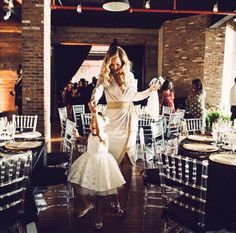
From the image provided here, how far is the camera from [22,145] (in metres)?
3.34

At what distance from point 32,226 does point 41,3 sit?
4377mm

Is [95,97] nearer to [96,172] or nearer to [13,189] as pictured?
[96,172]

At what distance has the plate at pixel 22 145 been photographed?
325 cm

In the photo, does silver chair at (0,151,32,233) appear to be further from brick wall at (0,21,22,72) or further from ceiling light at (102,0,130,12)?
brick wall at (0,21,22,72)

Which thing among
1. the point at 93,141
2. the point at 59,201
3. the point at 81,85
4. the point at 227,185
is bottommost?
the point at 59,201

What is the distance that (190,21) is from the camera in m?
9.65

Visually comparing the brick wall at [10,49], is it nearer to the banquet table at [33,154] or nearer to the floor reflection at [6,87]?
the floor reflection at [6,87]

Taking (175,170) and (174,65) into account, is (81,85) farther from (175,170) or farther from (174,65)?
(175,170)

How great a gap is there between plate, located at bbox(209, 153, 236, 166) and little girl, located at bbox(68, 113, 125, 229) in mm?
868

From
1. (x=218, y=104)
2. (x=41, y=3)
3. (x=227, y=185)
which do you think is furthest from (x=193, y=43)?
(x=227, y=185)

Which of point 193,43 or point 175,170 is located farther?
point 193,43

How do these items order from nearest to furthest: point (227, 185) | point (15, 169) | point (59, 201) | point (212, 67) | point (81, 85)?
1. point (15, 169)
2. point (227, 185)
3. point (59, 201)
4. point (212, 67)
5. point (81, 85)

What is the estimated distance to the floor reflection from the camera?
11281 mm

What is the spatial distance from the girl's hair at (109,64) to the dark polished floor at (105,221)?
137 centimetres
